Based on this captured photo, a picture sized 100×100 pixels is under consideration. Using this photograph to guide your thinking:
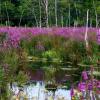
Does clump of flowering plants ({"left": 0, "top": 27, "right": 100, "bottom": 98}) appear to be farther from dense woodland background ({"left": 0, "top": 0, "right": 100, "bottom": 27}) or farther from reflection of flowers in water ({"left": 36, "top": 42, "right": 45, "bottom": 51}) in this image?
dense woodland background ({"left": 0, "top": 0, "right": 100, "bottom": 27})

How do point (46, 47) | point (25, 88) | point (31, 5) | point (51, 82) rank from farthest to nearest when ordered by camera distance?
point (31, 5), point (46, 47), point (51, 82), point (25, 88)

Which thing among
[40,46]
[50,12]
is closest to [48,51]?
[40,46]

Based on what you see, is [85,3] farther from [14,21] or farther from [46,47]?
[46,47]

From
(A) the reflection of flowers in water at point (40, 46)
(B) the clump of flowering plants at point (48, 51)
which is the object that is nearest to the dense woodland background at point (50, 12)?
(B) the clump of flowering plants at point (48, 51)

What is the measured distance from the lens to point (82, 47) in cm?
1448

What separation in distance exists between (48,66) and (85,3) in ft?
94.3

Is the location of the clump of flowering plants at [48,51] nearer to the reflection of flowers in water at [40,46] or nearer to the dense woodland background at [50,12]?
the reflection of flowers in water at [40,46]

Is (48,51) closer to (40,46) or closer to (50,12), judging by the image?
(40,46)

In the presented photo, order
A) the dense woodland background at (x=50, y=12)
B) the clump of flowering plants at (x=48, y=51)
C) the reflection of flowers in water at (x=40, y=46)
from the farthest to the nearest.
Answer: the dense woodland background at (x=50, y=12) → the reflection of flowers in water at (x=40, y=46) → the clump of flowering plants at (x=48, y=51)

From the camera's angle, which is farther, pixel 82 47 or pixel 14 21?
pixel 14 21

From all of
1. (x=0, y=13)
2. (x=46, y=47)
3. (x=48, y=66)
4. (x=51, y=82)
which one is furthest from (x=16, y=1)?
(x=51, y=82)

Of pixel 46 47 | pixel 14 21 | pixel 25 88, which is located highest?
pixel 25 88

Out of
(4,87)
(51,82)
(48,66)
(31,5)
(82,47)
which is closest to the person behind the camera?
(4,87)

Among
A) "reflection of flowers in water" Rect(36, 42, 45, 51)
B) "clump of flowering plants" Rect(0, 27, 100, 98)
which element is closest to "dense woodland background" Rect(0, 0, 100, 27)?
"clump of flowering plants" Rect(0, 27, 100, 98)
